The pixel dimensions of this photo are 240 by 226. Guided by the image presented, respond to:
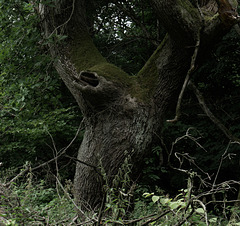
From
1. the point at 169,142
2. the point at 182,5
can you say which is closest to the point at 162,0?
the point at 182,5

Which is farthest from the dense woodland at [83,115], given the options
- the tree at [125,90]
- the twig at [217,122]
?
the tree at [125,90]

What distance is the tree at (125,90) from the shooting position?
11.6 feet

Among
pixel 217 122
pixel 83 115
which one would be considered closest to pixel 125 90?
pixel 83 115

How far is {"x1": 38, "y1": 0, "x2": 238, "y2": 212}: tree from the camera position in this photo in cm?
354

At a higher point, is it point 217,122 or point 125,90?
point 125,90

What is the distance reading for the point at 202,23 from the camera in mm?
3357

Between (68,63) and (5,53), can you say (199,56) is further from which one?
(5,53)

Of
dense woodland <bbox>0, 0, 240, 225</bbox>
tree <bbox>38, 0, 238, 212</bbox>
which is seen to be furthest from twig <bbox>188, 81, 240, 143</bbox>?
tree <bbox>38, 0, 238, 212</bbox>

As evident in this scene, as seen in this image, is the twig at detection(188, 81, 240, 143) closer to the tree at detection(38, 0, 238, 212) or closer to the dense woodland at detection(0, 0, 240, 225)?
the dense woodland at detection(0, 0, 240, 225)

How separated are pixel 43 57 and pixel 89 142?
1.43m

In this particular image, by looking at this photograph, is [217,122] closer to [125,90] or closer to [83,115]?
[125,90]

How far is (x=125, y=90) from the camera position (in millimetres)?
3977

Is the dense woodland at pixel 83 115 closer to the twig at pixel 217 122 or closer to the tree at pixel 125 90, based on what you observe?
the twig at pixel 217 122

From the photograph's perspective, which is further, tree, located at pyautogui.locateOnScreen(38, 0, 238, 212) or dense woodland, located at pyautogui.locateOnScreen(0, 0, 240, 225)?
dense woodland, located at pyautogui.locateOnScreen(0, 0, 240, 225)
